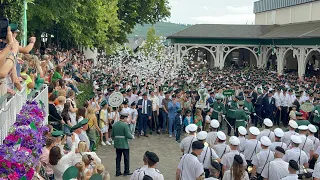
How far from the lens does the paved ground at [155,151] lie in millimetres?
12805

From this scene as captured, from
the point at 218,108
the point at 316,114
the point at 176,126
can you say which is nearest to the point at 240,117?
the point at 218,108

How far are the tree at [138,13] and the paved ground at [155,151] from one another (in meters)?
24.2

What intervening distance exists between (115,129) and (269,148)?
→ 3812mm

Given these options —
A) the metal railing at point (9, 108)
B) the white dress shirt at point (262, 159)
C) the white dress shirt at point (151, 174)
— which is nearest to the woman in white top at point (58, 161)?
the metal railing at point (9, 108)

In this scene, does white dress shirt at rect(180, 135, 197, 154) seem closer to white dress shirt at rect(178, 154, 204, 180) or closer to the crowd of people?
the crowd of people

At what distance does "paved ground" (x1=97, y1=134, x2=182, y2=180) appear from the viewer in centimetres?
1280

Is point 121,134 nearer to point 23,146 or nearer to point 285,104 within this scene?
point 23,146

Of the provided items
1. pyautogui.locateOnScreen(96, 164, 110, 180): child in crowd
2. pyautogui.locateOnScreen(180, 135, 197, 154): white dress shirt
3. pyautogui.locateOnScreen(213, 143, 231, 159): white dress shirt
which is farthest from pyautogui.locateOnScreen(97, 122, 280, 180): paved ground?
pyautogui.locateOnScreen(96, 164, 110, 180): child in crowd

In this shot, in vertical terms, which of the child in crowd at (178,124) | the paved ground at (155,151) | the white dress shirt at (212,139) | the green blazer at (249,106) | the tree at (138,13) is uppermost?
the tree at (138,13)

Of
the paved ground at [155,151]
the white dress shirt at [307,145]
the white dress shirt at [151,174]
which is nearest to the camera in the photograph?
the white dress shirt at [151,174]

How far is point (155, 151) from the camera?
48.6ft

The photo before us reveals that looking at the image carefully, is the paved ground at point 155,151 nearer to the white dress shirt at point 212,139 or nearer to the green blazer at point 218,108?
the green blazer at point 218,108

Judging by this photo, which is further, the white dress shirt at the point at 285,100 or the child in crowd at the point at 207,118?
the white dress shirt at the point at 285,100

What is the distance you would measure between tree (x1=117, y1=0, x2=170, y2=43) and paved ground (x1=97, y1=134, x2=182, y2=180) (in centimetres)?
2419
